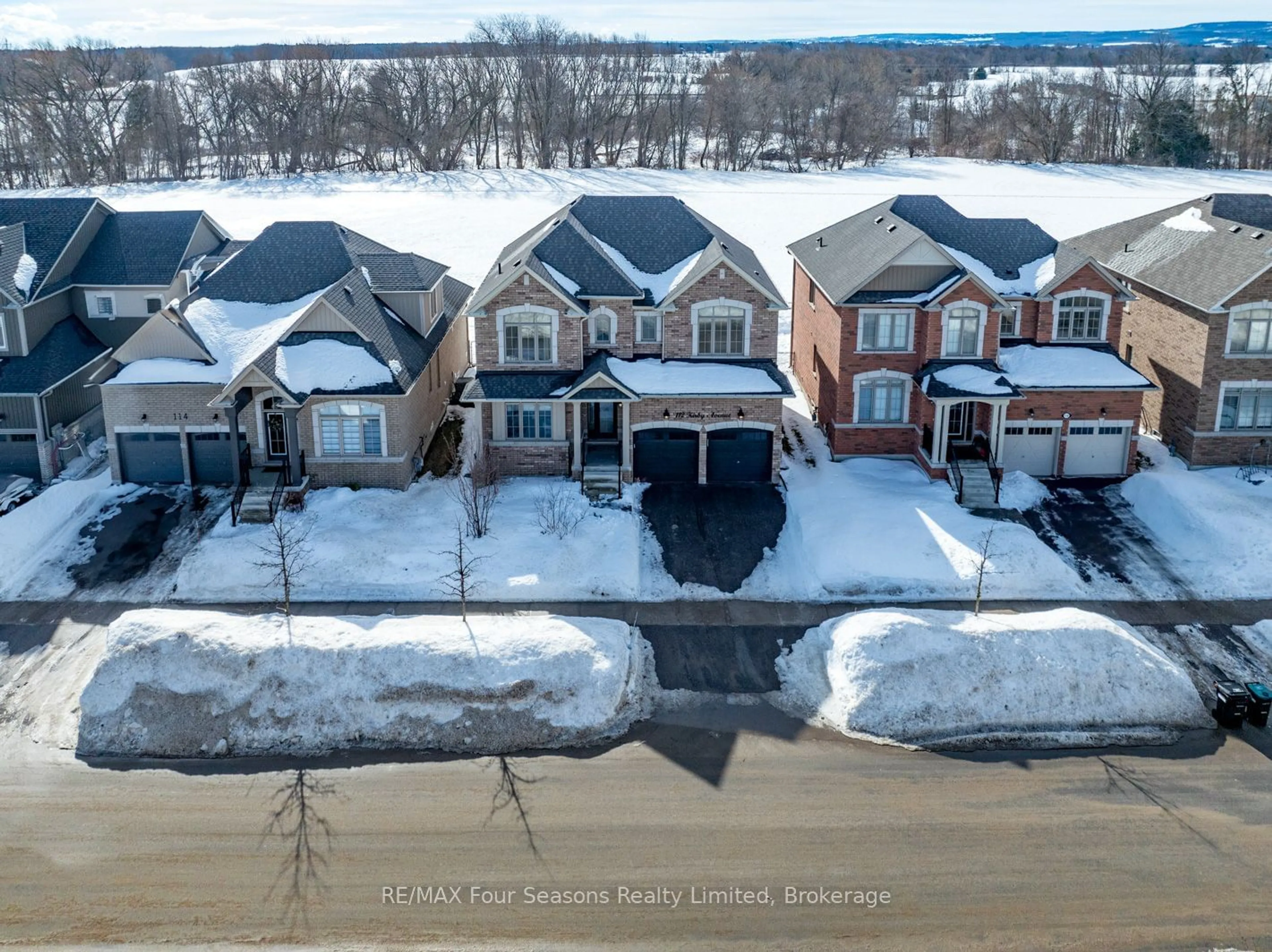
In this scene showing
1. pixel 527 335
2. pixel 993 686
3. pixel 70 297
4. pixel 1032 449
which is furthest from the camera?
pixel 70 297

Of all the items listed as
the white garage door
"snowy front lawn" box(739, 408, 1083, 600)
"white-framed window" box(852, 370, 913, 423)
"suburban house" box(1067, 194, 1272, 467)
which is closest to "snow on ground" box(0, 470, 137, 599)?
"snowy front lawn" box(739, 408, 1083, 600)

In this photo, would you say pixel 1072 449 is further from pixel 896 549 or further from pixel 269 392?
pixel 269 392

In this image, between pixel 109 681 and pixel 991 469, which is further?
pixel 991 469

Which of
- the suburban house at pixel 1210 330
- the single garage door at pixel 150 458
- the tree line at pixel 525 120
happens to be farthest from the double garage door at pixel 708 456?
the tree line at pixel 525 120

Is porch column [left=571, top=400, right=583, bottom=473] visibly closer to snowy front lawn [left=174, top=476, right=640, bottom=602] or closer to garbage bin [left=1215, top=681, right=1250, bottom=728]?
snowy front lawn [left=174, top=476, right=640, bottom=602]

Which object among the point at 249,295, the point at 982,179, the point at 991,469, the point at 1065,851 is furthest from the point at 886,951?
the point at 982,179

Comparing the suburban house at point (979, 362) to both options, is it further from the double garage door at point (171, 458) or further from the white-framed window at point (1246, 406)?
the double garage door at point (171, 458)

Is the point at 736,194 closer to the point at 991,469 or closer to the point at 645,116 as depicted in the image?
the point at 645,116

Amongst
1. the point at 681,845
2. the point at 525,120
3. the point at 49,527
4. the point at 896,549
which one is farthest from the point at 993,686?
the point at 525,120
